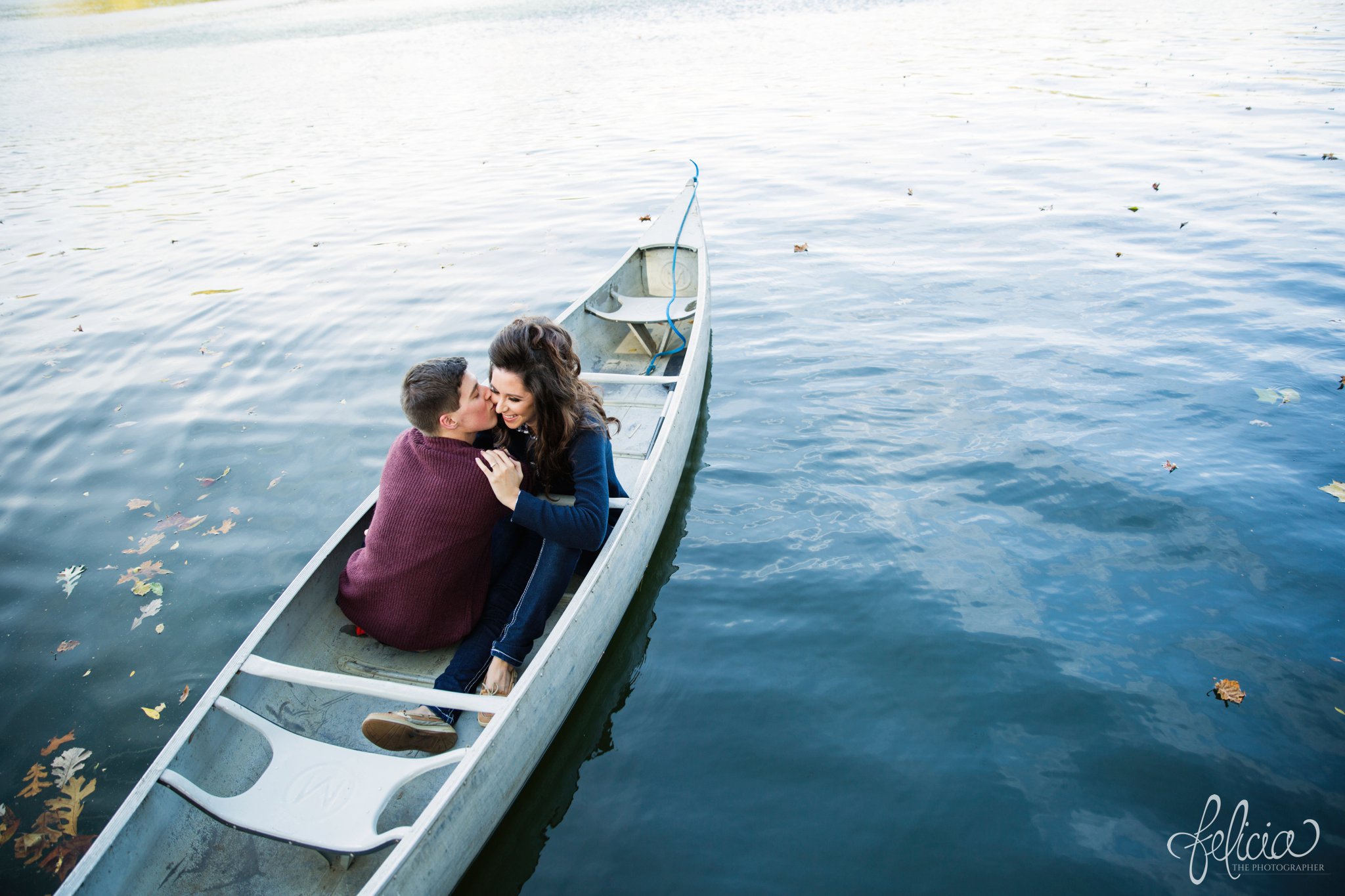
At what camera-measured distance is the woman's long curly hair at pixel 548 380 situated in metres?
4.08

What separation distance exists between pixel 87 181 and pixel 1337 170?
24015 millimetres

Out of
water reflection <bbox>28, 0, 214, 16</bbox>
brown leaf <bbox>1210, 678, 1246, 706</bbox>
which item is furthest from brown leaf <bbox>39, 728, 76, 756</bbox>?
water reflection <bbox>28, 0, 214, 16</bbox>

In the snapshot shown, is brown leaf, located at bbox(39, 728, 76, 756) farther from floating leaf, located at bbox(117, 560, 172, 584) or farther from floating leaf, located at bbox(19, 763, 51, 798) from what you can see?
floating leaf, located at bbox(117, 560, 172, 584)

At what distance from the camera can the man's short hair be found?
3912 millimetres

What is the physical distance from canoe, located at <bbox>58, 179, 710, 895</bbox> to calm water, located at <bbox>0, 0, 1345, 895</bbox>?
0.46 metres

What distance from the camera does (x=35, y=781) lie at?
4316 mm

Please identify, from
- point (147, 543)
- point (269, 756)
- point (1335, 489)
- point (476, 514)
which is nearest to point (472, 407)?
point (476, 514)

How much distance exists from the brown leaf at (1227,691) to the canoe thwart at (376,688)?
12.7 ft

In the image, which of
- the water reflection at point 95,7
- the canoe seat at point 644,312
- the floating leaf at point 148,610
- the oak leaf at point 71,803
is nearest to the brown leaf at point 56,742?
the oak leaf at point 71,803

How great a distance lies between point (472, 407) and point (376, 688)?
4.82ft

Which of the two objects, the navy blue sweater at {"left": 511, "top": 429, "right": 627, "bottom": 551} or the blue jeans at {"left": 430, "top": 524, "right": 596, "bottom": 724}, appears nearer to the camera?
the navy blue sweater at {"left": 511, "top": 429, "right": 627, "bottom": 551}

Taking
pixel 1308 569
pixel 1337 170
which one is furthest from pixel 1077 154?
pixel 1308 569

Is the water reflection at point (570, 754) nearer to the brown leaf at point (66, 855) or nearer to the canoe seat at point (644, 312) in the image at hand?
the brown leaf at point (66, 855)

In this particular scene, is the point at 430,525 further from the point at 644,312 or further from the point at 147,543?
the point at 644,312
